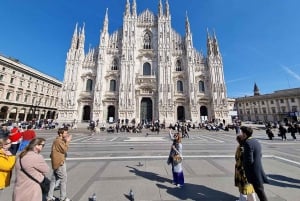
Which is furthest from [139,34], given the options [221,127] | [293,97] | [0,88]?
[293,97]

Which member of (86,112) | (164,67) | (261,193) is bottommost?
(261,193)

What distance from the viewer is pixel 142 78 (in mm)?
29859

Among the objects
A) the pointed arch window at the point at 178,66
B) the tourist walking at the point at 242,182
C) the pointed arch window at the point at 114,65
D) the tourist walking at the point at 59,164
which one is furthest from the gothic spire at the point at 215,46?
the tourist walking at the point at 59,164

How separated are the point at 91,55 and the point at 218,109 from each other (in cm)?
2696

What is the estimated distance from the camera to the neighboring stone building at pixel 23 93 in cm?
2947

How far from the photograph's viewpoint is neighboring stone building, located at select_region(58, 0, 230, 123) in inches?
1101

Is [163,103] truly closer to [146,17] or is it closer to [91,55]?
[91,55]

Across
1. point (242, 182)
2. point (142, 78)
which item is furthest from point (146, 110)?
point (242, 182)

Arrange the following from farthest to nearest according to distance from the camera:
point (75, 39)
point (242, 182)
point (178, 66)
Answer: point (178, 66) < point (75, 39) < point (242, 182)

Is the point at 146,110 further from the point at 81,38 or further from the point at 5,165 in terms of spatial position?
the point at 5,165

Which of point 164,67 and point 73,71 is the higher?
point 164,67

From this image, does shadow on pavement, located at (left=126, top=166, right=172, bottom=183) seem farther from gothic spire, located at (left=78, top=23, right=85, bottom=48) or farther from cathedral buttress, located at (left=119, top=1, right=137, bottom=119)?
gothic spire, located at (left=78, top=23, right=85, bottom=48)

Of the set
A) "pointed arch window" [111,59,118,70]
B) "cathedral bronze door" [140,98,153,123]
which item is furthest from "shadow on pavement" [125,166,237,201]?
"pointed arch window" [111,59,118,70]

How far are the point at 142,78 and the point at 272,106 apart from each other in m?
44.9
